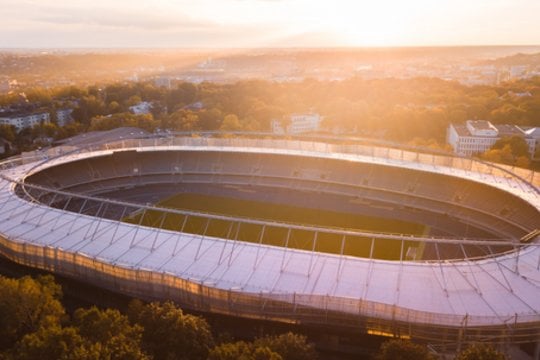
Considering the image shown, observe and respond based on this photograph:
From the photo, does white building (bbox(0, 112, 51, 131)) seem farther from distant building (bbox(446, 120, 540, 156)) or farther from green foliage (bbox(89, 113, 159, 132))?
distant building (bbox(446, 120, 540, 156))

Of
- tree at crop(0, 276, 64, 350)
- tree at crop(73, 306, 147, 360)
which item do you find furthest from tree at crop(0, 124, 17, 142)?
tree at crop(73, 306, 147, 360)

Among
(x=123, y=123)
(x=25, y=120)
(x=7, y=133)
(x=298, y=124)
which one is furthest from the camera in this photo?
(x=25, y=120)

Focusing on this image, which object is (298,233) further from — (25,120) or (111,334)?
(25,120)

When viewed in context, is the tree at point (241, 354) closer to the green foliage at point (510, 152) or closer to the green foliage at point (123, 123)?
the green foliage at point (510, 152)

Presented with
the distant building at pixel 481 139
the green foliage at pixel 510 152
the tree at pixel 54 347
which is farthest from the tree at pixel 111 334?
the distant building at pixel 481 139

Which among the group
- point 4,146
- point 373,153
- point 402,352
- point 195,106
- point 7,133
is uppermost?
point 402,352

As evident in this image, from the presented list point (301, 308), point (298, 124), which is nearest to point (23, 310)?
point (301, 308)
